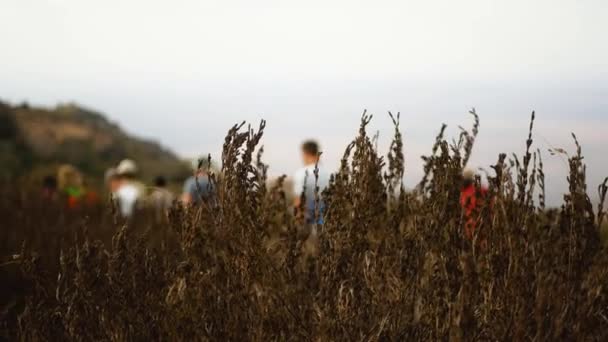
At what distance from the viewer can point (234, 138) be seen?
349cm

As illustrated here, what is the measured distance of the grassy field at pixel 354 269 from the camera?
9.77 ft

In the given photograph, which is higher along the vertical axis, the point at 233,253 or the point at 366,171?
the point at 366,171

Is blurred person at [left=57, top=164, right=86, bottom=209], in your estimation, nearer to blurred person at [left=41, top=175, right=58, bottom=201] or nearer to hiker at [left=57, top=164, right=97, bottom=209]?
hiker at [left=57, top=164, right=97, bottom=209]

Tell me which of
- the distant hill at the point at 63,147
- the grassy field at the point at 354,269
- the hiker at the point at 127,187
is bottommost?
the distant hill at the point at 63,147

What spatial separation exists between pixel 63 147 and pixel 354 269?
32.0 m

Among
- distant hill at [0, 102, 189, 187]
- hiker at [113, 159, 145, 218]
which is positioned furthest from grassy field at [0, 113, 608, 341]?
distant hill at [0, 102, 189, 187]

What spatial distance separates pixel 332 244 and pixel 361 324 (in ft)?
2.11

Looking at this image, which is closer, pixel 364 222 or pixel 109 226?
pixel 364 222

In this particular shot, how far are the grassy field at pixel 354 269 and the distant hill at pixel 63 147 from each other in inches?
911

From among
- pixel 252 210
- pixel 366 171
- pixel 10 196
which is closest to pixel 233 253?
pixel 252 210

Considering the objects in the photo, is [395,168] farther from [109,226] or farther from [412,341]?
[109,226]

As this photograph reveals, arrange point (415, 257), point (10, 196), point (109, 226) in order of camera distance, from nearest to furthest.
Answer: point (415, 257) < point (109, 226) < point (10, 196)

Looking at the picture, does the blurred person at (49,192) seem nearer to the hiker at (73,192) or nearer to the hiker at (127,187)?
the hiker at (73,192)

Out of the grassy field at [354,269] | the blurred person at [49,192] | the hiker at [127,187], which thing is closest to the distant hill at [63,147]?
the blurred person at [49,192]
